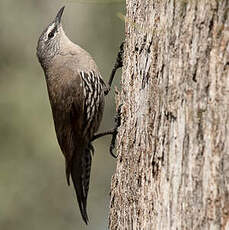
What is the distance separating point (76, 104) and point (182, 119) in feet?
9.66

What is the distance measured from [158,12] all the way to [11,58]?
7.88 meters

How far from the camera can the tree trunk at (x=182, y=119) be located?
297 centimetres

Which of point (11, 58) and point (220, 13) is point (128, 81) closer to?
point (220, 13)

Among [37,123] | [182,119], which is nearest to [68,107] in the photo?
[182,119]

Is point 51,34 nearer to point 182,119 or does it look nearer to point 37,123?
A: point 182,119

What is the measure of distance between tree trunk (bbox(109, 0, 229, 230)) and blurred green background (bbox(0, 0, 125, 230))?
6.64 metres

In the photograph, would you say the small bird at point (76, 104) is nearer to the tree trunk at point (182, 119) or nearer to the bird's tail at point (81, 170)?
the bird's tail at point (81, 170)

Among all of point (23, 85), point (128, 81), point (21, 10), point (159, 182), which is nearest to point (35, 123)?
point (23, 85)

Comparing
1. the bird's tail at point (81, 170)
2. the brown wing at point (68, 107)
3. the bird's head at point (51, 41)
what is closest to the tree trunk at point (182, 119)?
the brown wing at point (68, 107)

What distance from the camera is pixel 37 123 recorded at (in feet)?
34.1

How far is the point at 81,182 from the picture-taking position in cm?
617

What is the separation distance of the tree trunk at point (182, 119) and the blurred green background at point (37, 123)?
6643 mm

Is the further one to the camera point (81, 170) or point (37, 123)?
point (37, 123)

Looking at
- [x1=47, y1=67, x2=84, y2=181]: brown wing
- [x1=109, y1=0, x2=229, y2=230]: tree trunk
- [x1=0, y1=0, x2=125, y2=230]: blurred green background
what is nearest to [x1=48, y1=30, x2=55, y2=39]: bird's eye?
[x1=47, y1=67, x2=84, y2=181]: brown wing
